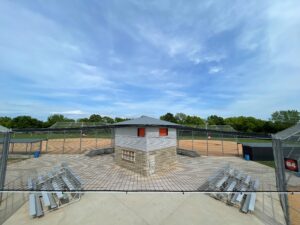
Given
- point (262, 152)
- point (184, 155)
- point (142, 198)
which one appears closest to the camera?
point (142, 198)

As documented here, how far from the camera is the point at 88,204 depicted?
22.2 ft

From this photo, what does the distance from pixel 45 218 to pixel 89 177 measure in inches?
191

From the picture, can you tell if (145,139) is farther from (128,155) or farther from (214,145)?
(214,145)

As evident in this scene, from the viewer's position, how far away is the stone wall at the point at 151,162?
431 inches

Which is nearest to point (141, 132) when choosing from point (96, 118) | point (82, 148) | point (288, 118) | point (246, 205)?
point (246, 205)

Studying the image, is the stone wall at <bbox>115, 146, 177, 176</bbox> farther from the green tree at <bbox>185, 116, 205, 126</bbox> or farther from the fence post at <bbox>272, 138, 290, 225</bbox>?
the green tree at <bbox>185, 116, 205, 126</bbox>

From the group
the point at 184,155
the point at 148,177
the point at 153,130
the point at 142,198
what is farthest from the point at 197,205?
the point at 184,155

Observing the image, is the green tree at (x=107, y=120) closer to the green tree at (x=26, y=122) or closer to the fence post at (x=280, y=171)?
the green tree at (x=26, y=122)

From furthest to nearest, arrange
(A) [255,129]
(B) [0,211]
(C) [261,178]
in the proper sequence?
(A) [255,129]
(C) [261,178]
(B) [0,211]

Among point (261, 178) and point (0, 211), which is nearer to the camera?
point (0, 211)

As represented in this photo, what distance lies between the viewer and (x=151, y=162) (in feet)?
36.4

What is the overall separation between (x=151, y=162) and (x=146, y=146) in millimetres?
1269

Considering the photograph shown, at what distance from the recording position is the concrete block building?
36.2 feet

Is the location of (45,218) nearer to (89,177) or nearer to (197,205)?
(89,177)
